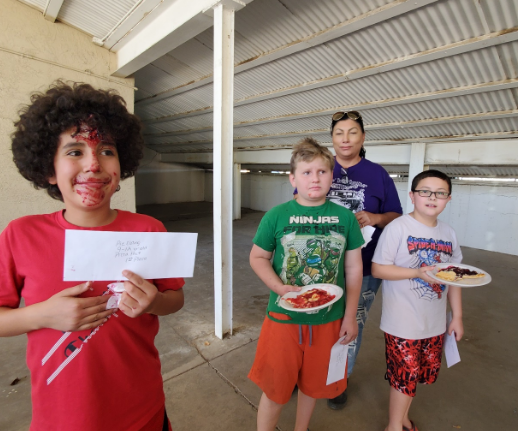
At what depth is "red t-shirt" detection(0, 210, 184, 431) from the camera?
0.77 m

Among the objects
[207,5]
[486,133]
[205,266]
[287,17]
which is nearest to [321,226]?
[207,5]

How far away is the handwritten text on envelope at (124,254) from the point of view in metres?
0.70

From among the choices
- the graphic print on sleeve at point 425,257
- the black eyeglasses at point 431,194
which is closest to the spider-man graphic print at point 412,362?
the graphic print on sleeve at point 425,257

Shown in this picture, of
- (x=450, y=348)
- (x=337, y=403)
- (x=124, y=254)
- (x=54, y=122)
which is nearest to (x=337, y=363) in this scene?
(x=450, y=348)

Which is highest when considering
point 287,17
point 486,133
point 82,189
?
point 287,17

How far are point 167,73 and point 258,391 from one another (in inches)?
178

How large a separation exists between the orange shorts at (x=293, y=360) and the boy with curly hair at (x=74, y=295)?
0.54m

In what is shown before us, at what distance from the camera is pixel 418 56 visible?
9.40ft

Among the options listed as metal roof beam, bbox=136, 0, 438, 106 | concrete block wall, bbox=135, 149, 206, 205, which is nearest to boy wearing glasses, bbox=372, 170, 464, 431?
metal roof beam, bbox=136, 0, 438, 106

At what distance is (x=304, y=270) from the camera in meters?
1.28

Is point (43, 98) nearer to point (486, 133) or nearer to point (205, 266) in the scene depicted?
point (205, 266)

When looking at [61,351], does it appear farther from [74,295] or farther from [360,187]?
[360,187]

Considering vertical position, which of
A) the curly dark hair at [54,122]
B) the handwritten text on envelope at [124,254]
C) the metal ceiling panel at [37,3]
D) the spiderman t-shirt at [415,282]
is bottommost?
the spiderman t-shirt at [415,282]

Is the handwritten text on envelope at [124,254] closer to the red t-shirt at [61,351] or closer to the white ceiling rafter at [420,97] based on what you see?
the red t-shirt at [61,351]
